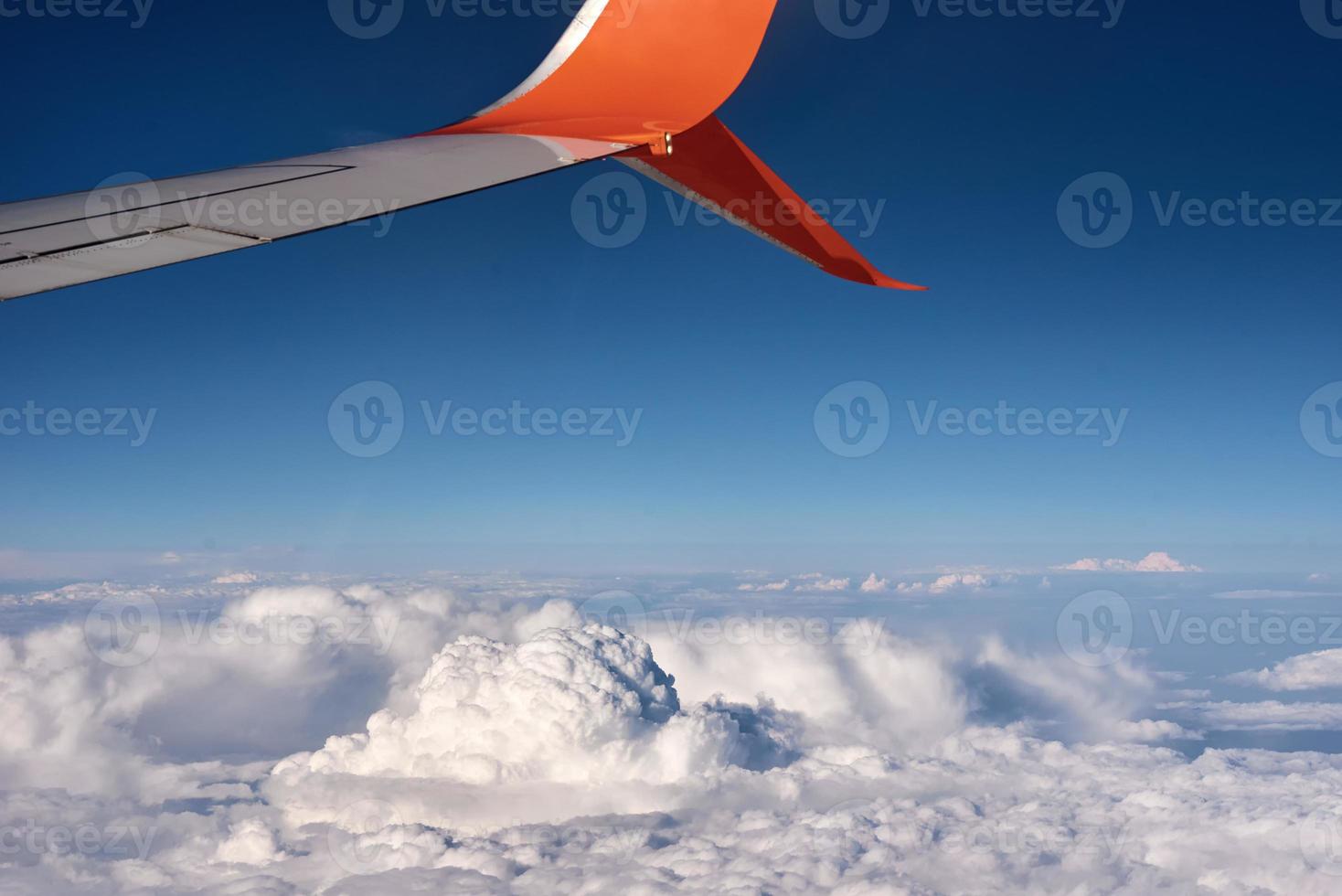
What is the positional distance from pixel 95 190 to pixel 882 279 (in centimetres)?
502

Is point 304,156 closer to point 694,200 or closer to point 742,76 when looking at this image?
point 694,200

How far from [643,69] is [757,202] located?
1.30 metres

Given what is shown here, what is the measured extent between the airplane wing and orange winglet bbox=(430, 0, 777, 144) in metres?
0.76

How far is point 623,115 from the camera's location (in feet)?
18.2

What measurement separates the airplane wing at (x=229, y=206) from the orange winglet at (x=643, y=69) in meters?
0.76

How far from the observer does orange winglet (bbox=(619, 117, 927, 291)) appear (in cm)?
546

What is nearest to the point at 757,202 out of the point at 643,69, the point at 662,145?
the point at 662,145

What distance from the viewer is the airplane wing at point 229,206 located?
2908 millimetres

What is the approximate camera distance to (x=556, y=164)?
14.1ft
